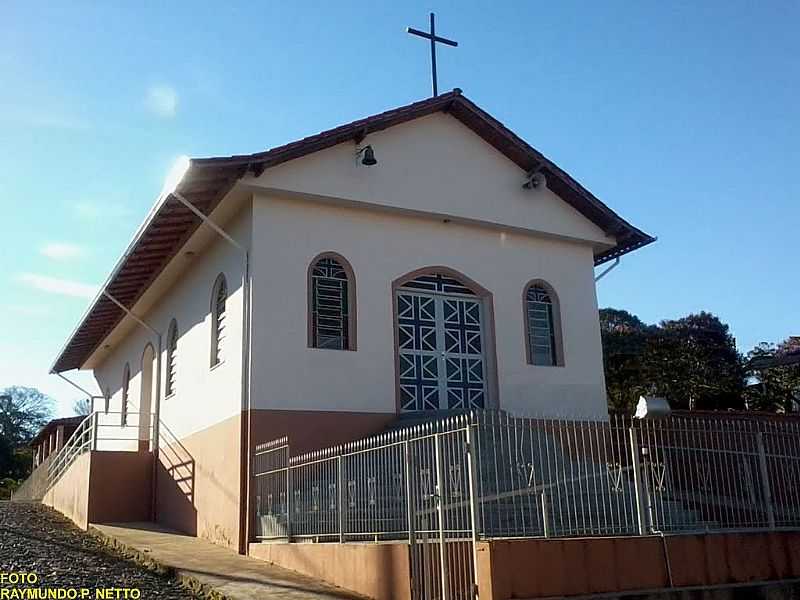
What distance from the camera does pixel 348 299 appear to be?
13.9 meters

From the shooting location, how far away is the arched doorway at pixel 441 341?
14.3m

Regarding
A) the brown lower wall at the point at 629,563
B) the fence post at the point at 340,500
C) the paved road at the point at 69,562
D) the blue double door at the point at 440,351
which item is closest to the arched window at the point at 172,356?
the paved road at the point at 69,562

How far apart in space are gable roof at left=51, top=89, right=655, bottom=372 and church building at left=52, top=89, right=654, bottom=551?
34 mm

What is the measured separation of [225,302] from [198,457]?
2.74 metres

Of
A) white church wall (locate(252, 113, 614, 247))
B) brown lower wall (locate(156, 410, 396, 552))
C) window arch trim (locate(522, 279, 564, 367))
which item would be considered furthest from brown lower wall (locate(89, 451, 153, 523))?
window arch trim (locate(522, 279, 564, 367))

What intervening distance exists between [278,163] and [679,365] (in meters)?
17.3

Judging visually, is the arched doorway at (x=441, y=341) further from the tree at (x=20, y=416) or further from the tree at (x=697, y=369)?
the tree at (x=20, y=416)

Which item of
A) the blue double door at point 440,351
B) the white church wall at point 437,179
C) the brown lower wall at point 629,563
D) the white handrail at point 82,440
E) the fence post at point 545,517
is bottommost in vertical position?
the brown lower wall at point 629,563

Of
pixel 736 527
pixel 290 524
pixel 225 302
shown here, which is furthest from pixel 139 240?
pixel 736 527

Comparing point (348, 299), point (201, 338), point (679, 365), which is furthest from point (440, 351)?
point (679, 365)

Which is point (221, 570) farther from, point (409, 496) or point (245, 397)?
point (409, 496)

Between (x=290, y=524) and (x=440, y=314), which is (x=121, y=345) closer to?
(x=440, y=314)

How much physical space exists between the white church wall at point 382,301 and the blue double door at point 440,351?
0.36m

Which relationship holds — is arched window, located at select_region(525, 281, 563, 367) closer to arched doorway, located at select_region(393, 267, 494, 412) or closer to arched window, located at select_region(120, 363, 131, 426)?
arched doorway, located at select_region(393, 267, 494, 412)
